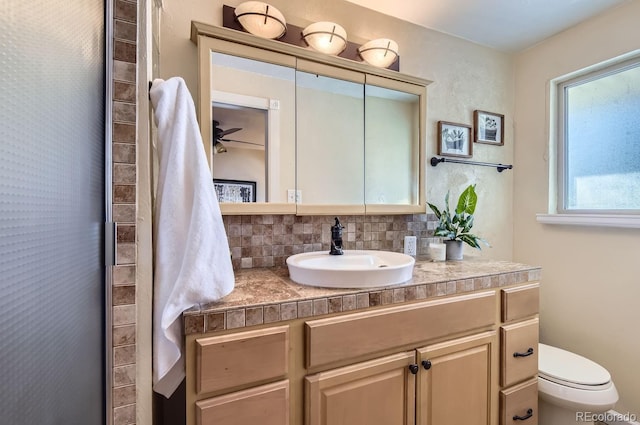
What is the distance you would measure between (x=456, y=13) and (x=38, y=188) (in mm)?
1977

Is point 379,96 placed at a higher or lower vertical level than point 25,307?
higher

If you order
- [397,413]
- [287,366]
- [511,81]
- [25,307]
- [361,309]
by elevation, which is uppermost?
[511,81]

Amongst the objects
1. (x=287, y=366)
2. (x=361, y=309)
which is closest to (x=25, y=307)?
(x=287, y=366)

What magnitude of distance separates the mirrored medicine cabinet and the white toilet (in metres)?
0.95

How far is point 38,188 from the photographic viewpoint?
1.56ft

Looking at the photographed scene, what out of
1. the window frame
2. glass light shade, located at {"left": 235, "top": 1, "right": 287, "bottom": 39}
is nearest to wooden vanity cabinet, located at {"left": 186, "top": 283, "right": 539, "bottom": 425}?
the window frame

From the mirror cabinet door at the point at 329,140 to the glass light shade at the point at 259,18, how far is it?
0.18 meters

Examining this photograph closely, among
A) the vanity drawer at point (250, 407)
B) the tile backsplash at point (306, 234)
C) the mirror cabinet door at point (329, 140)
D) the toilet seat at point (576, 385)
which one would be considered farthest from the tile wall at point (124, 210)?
the toilet seat at point (576, 385)

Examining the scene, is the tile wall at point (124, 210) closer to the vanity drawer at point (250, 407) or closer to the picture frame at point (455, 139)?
the vanity drawer at point (250, 407)

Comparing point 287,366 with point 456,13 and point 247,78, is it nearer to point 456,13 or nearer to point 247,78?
point 247,78

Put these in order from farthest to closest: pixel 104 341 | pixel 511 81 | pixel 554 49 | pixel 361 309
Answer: pixel 511 81, pixel 554 49, pixel 361 309, pixel 104 341

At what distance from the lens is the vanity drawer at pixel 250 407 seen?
80 centimetres

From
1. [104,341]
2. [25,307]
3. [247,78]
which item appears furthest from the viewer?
[247,78]

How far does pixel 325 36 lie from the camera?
1.44 m
